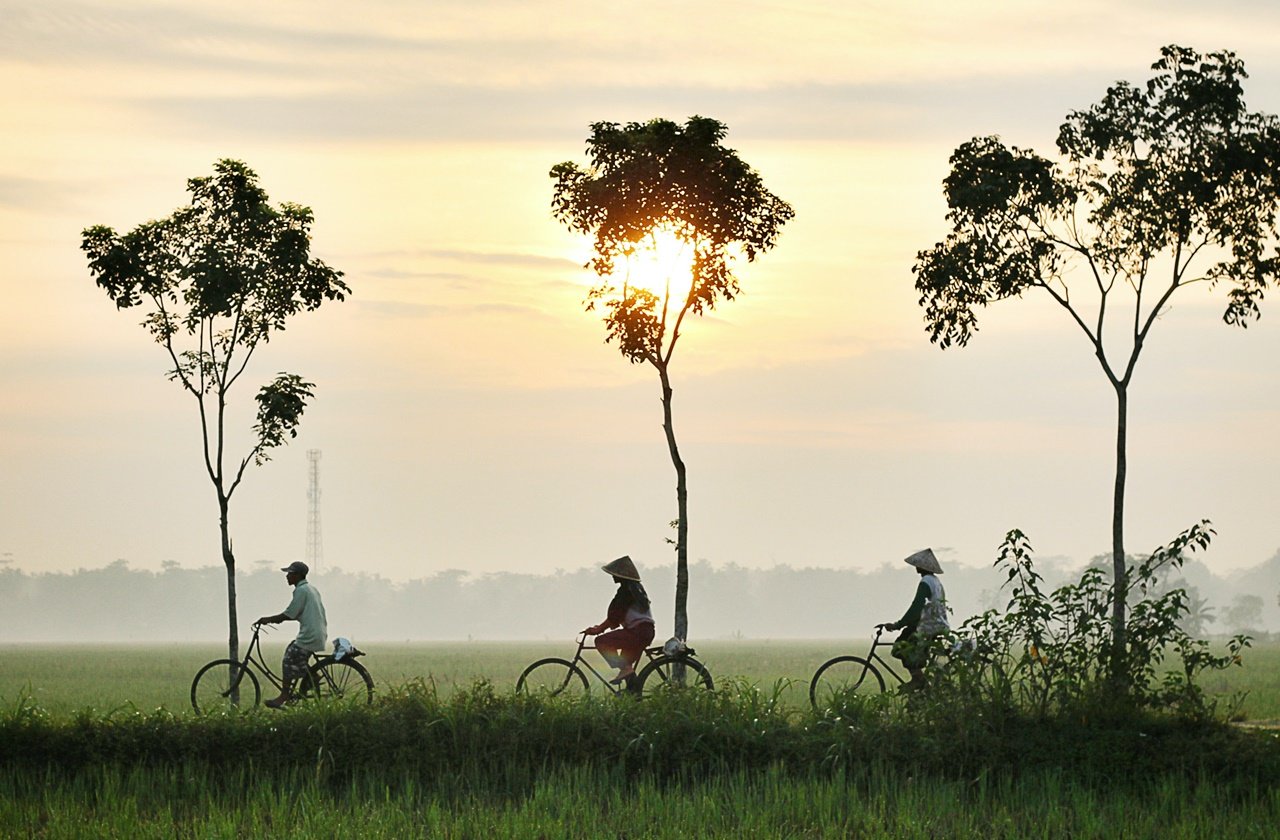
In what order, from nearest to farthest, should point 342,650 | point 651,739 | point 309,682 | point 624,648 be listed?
point 651,739 < point 624,648 < point 309,682 < point 342,650

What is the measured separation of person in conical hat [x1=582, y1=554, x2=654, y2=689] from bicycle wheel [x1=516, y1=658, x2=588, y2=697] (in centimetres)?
44

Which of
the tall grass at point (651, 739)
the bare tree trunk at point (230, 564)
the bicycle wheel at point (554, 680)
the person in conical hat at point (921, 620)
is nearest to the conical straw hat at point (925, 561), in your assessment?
the person in conical hat at point (921, 620)

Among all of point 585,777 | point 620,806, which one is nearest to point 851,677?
point 585,777

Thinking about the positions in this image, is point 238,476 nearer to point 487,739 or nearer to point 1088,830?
point 487,739

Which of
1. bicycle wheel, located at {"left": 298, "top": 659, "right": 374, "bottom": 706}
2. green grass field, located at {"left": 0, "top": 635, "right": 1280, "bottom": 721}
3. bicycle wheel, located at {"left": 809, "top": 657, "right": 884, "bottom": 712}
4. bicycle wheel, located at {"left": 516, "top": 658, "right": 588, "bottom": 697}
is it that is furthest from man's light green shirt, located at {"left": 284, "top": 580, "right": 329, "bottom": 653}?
bicycle wheel, located at {"left": 809, "top": 657, "right": 884, "bottom": 712}

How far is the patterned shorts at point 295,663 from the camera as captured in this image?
21.0 meters

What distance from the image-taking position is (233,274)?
28328 mm

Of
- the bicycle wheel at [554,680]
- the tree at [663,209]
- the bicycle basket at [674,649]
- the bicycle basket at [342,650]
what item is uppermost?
the tree at [663,209]

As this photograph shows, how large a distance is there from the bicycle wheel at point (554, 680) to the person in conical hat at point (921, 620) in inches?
156

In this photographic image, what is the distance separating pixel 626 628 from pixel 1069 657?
5.55 m

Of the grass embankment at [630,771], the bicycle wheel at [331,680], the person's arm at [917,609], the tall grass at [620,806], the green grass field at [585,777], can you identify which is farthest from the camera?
the bicycle wheel at [331,680]

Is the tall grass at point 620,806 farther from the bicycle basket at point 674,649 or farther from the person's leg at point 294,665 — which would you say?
the person's leg at point 294,665

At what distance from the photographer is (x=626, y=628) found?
2009 centimetres

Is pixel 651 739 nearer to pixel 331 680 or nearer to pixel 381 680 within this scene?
pixel 331 680
